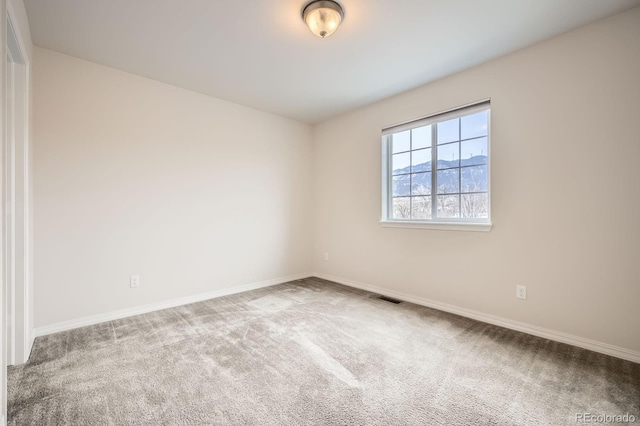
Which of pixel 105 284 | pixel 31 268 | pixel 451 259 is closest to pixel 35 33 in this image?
pixel 31 268

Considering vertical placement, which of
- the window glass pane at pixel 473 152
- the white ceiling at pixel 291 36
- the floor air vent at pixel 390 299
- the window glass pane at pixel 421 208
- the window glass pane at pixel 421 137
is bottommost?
the floor air vent at pixel 390 299

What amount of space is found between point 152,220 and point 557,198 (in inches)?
152

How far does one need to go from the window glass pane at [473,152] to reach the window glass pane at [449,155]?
5cm

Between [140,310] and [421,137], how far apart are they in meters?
3.67

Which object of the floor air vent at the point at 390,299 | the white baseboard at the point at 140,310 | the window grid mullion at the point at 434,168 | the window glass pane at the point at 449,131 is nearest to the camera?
the white baseboard at the point at 140,310

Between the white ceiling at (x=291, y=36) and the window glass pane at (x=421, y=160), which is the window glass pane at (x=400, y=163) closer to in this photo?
the window glass pane at (x=421, y=160)

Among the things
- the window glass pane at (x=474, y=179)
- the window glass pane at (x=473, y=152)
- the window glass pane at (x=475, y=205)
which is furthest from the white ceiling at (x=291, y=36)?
the window glass pane at (x=475, y=205)

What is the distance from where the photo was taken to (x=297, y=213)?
4512 mm

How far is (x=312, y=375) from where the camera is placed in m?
1.85

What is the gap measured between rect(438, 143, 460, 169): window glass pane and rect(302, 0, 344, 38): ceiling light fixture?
1.78m

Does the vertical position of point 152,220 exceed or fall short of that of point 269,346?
it exceeds it

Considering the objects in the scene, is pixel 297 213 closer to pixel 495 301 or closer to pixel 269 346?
pixel 269 346

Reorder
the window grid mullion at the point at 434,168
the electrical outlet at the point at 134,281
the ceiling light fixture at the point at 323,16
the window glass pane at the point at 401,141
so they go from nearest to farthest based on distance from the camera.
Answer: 1. the ceiling light fixture at the point at 323,16
2. the electrical outlet at the point at 134,281
3. the window grid mullion at the point at 434,168
4. the window glass pane at the point at 401,141

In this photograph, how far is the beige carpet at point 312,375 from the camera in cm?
151
